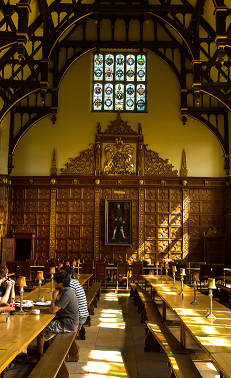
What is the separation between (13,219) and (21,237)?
3.21 ft

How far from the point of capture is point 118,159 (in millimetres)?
18547

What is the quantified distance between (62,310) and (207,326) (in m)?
1.98

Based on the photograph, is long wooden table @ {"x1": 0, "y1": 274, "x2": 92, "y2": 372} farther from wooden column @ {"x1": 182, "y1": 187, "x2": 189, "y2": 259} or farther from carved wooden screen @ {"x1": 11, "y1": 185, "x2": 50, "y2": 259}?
wooden column @ {"x1": 182, "y1": 187, "x2": 189, "y2": 259}

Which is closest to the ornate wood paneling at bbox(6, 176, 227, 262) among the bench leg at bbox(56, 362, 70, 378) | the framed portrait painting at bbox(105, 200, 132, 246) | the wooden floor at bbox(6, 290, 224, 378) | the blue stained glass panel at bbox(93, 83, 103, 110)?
the framed portrait painting at bbox(105, 200, 132, 246)

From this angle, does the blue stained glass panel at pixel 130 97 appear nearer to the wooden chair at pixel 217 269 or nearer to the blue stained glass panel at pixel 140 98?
the blue stained glass panel at pixel 140 98

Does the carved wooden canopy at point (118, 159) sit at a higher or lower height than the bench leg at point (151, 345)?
higher

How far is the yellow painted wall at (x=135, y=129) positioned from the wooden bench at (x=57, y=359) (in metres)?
13.8

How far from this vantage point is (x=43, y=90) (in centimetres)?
1384

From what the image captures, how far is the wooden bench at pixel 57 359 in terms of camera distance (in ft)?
12.7

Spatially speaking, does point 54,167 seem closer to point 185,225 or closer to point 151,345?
point 185,225

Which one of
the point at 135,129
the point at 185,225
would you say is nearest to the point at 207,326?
the point at 185,225

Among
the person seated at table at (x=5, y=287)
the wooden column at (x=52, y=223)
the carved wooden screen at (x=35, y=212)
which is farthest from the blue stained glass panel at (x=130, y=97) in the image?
the person seated at table at (x=5, y=287)

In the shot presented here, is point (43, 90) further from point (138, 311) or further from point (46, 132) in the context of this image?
point (138, 311)

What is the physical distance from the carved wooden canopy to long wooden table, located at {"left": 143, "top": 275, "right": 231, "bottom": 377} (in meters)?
11.4
